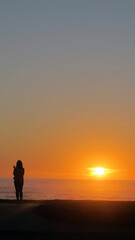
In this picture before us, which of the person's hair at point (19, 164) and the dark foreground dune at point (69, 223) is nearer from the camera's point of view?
the dark foreground dune at point (69, 223)

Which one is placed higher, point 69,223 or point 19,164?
point 19,164

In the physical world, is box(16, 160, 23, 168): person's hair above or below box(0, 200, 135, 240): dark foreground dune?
above

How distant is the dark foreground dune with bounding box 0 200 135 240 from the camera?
17.2 meters

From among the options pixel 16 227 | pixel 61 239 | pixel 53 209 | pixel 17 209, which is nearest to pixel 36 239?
pixel 61 239

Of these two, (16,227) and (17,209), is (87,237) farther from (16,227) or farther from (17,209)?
(17,209)

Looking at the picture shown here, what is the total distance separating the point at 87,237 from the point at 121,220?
2.51 m

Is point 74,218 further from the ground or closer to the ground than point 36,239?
further from the ground

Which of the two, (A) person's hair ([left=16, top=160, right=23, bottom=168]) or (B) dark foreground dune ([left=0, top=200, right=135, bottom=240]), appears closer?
(B) dark foreground dune ([left=0, top=200, right=135, bottom=240])

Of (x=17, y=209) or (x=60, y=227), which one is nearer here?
(x=60, y=227)

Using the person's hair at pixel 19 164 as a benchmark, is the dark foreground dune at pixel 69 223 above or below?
below

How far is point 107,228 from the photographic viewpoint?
18359mm

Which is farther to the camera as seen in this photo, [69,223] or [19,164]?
[19,164]

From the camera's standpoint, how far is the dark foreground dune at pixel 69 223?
17172 mm

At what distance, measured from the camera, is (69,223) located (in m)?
19.2
